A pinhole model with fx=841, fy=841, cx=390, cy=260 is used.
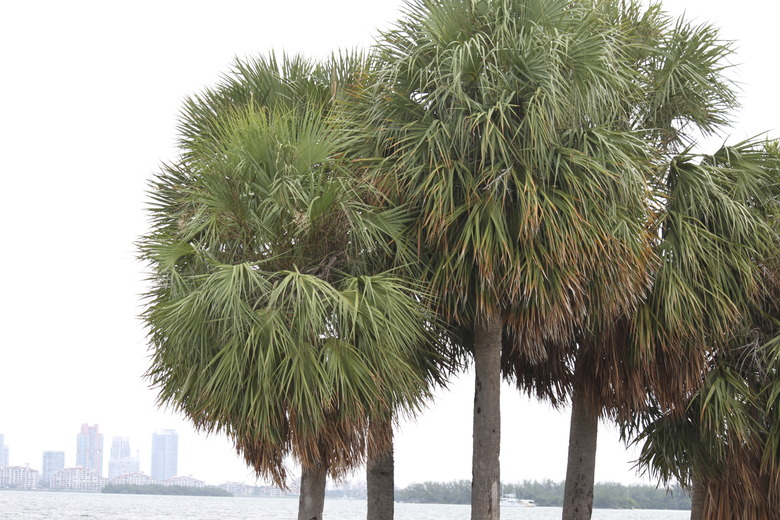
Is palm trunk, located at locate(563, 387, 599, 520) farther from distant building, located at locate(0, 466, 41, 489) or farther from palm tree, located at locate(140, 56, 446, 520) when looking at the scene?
distant building, located at locate(0, 466, 41, 489)

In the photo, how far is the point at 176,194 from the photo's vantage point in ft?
44.7

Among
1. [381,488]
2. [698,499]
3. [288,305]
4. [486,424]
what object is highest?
[288,305]

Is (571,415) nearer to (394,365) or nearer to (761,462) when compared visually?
(761,462)

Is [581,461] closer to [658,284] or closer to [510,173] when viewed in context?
[658,284]

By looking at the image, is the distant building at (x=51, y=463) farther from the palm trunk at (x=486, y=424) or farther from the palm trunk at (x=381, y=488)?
the palm trunk at (x=486, y=424)

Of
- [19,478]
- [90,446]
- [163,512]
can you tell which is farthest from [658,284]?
[19,478]

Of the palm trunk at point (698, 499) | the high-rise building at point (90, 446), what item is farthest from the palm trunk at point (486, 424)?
the high-rise building at point (90, 446)


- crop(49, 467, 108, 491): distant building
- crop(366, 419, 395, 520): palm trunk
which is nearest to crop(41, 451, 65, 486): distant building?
crop(49, 467, 108, 491): distant building

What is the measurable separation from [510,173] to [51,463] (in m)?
126

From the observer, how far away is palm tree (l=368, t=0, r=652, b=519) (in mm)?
10883

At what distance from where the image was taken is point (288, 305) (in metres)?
10.3

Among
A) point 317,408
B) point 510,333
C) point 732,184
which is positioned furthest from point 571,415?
point 317,408

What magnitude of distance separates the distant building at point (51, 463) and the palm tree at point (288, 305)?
4738 inches

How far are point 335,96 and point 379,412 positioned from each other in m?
5.50
